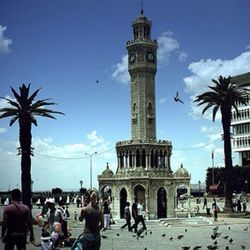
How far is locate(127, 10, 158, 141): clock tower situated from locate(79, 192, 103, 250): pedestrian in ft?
128

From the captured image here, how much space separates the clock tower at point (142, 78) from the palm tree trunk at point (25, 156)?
15.1m

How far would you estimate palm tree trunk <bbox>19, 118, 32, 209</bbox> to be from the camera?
37.0 metres

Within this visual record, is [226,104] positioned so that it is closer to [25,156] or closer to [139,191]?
[139,191]

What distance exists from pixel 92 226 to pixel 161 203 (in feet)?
122

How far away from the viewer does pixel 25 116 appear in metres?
38.5

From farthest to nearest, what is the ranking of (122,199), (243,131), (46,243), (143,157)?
(243,131) < (143,157) < (122,199) < (46,243)

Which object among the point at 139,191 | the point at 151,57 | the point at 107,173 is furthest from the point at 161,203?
the point at 151,57

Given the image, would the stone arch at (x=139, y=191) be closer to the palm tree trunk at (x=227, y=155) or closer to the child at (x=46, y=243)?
the palm tree trunk at (x=227, y=155)

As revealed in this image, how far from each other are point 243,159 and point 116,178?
58991mm

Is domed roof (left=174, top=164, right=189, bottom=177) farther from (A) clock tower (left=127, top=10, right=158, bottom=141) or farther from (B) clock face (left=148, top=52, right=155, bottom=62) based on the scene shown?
(B) clock face (left=148, top=52, right=155, bottom=62)

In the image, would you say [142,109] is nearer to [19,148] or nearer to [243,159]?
[19,148]

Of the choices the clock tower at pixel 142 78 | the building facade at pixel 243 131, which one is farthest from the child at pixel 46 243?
the building facade at pixel 243 131

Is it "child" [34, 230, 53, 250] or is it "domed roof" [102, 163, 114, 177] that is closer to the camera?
"child" [34, 230, 53, 250]

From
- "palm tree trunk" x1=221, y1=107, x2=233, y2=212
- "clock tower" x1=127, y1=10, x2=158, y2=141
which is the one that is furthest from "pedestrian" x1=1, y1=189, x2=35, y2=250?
"clock tower" x1=127, y1=10, x2=158, y2=141
